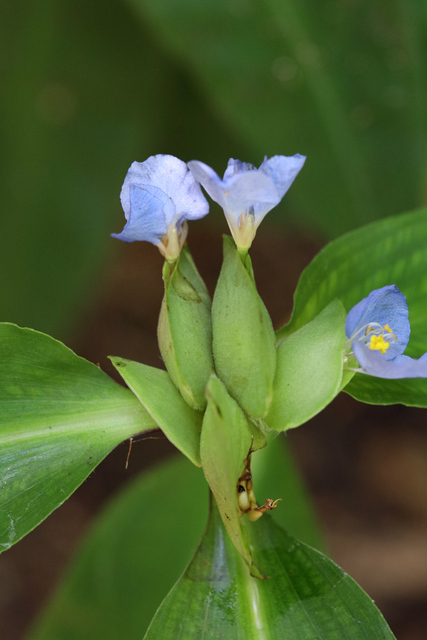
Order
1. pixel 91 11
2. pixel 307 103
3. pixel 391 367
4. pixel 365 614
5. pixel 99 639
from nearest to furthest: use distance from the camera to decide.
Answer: pixel 391 367
pixel 365 614
pixel 99 639
pixel 307 103
pixel 91 11

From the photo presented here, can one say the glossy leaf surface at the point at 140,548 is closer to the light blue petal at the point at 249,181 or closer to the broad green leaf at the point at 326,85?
the broad green leaf at the point at 326,85

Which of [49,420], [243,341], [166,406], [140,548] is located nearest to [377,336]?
[243,341]

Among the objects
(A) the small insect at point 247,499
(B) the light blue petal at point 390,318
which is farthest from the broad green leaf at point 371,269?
(A) the small insect at point 247,499

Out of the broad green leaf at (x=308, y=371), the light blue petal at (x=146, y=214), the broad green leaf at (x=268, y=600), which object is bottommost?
the broad green leaf at (x=268, y=600)

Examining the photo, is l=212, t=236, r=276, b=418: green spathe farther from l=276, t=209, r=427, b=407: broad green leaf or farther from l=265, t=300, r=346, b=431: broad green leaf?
l=276, t=209, r=427, b=407: broad green leaf

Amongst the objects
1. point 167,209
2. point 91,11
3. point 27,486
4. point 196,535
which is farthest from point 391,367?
point 91,11

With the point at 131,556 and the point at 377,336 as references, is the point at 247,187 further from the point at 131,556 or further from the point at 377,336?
the point at 131,556

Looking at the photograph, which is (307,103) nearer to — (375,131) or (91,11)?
(375,131)
